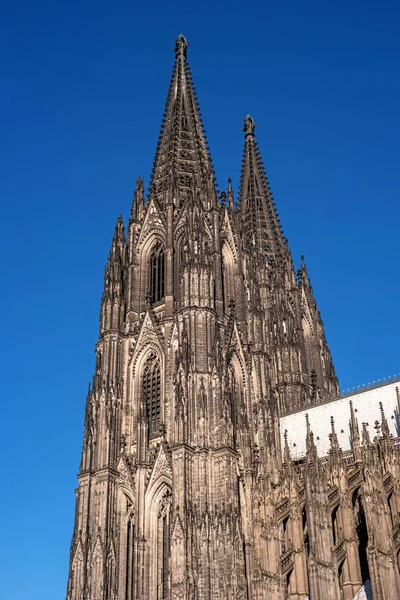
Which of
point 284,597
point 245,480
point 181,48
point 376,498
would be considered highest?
point 181,48

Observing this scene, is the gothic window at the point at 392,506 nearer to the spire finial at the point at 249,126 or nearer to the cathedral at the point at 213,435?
the cathedral at the point at 213,435

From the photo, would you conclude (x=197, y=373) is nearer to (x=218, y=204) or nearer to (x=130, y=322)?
(x=130, y=322)

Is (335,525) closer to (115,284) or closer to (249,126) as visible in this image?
(115,284)

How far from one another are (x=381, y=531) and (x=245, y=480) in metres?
9.03

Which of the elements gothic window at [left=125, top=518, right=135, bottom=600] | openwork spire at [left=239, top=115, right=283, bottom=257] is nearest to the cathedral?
gothic window at [left=125, top=518, right=135, bottom=600]

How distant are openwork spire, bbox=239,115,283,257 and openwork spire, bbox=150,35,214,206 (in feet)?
20.4

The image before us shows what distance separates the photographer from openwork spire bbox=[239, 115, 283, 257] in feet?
188

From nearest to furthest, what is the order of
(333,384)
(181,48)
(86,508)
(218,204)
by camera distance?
(86,508) → (218,204) → (333,384) → (181,48)

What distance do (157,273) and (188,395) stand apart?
32.3ft

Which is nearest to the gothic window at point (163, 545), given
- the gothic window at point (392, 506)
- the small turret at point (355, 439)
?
the small turret at point (355, 439)

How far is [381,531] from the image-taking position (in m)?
32.0

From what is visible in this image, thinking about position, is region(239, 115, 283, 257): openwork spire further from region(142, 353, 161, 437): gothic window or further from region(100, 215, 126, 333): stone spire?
region(142, 353, 161, 437): gothic window

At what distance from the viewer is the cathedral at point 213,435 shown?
113ft

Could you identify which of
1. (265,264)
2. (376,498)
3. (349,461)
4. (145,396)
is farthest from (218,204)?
(376,498)
